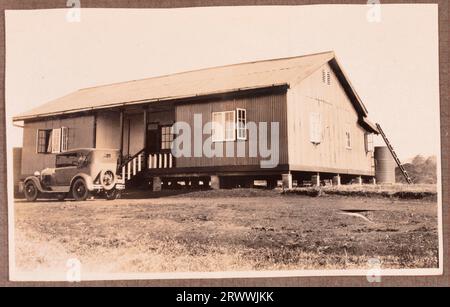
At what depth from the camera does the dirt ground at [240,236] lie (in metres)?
7.34

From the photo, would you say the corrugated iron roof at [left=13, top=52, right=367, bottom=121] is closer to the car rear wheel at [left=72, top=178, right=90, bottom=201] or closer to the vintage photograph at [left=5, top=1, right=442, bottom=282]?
the vintage photograph at [left=5, top=1, right=442, bottom=282]

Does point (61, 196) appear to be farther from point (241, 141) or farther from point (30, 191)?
point (241, 141)

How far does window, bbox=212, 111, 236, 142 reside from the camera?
812 cm

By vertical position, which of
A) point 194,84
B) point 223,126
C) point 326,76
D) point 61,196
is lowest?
point 61,196

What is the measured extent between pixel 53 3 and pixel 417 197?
18.3ft

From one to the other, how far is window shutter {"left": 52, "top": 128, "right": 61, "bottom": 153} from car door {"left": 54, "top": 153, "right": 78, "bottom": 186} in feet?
0.63

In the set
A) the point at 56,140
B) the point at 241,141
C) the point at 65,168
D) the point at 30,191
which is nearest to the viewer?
the point at 30,191

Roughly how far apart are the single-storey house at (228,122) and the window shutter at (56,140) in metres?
0.02

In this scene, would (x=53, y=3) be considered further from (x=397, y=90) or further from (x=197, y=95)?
(x=397, y=90)

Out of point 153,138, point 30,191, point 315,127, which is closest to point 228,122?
point 315,127

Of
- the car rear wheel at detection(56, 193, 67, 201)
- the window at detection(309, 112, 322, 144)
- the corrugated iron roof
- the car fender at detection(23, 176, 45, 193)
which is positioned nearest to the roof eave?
the corrugated iron roof

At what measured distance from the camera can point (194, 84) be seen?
840 cm

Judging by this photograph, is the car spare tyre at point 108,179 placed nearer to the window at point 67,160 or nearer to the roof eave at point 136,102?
the window at point 67,160

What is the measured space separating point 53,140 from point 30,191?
1.34 metres
